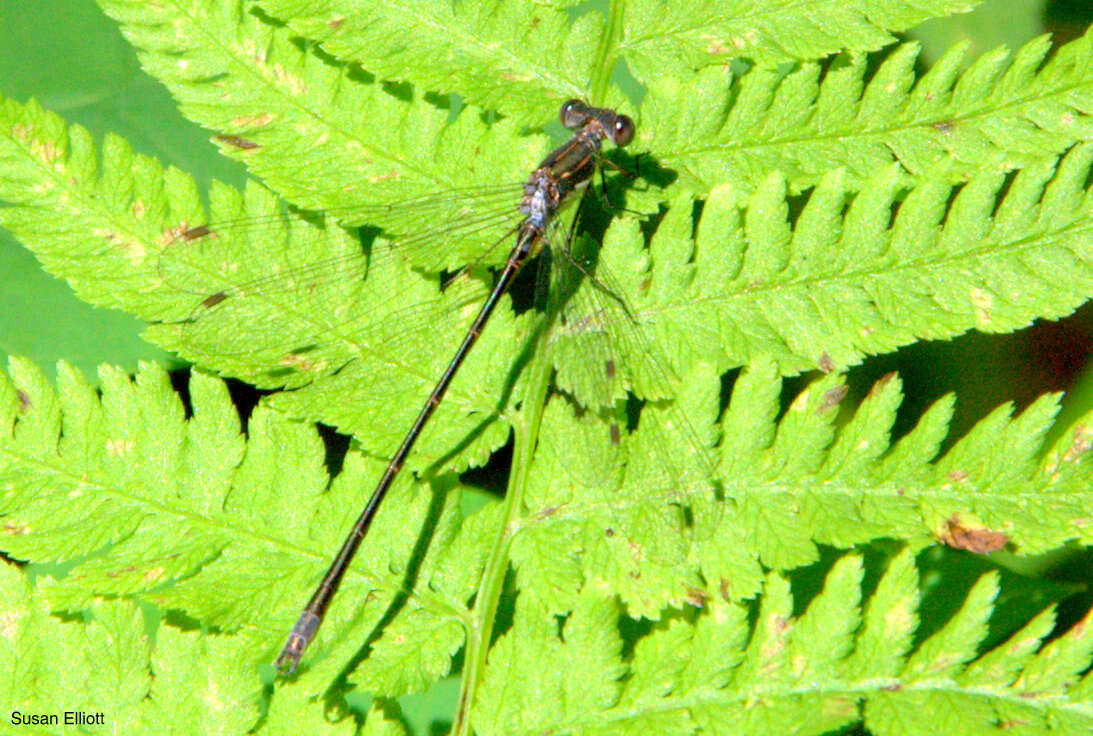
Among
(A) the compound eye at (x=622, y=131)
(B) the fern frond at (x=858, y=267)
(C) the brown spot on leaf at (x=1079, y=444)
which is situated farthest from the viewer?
(A) the compound eye at (x=622, y=131)

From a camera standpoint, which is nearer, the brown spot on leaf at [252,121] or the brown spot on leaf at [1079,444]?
the brown spot on leaf at [1079,444]

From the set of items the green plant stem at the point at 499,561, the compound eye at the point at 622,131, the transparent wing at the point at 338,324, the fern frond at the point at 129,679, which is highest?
the compound eye at the point at 622,131

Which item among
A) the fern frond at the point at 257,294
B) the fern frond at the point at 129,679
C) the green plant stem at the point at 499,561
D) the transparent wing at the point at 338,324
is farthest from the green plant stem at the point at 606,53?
the fern frond at the point at 129,679

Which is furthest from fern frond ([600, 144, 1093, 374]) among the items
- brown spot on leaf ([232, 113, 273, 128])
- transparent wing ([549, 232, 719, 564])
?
brown spot on leaf ([232, 113, 273, 128])

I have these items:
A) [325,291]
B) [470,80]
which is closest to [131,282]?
[325,291]

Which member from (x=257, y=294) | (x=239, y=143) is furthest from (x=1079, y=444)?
(x=239, y=143)

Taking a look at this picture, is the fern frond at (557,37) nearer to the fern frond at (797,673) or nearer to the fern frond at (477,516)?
the fern frond at (477,516)
